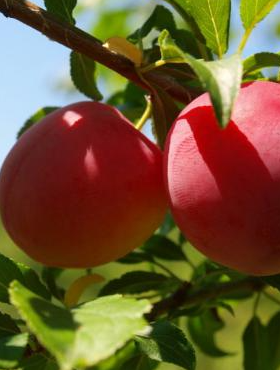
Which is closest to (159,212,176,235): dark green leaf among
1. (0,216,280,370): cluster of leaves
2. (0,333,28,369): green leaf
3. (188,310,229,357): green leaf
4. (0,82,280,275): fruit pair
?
(0,216,280,370): cluster of leaves

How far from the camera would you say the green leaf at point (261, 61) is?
34.3 inches

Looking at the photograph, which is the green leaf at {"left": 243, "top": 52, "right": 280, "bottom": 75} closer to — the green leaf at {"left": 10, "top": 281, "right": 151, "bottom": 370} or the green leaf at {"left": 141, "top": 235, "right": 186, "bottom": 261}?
the green leaf at {"left": 10, "top": 281, "right": 151, "bottom": 370}

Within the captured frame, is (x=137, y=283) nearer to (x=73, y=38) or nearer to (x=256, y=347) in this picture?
(x=256, y=347)

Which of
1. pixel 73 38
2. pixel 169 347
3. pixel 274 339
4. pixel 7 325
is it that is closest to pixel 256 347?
pixel 274 339

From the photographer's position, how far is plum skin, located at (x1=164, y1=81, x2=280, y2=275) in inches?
29.0

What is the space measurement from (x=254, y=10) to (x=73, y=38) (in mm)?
246

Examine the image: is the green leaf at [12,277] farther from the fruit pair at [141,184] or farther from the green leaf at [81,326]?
the green leaf at [81,326]

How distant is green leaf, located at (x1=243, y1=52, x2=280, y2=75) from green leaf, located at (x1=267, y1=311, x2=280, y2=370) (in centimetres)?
59

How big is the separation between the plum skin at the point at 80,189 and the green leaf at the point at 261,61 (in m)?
0.17

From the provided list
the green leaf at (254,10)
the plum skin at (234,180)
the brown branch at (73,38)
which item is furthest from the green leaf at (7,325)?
the green leaf at (254,10)

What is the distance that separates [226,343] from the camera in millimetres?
2652

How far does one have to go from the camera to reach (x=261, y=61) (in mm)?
883

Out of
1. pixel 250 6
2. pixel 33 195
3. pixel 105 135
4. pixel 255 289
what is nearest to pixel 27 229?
pixel 33 195

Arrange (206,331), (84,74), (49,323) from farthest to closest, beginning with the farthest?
(206,331), (84,74), (49,323)
